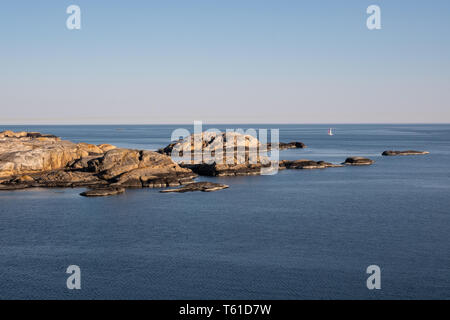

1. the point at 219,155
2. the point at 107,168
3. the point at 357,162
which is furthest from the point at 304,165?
the point at 107,168

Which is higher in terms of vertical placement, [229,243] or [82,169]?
[82,169]

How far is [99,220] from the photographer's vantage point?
52094 millimetres

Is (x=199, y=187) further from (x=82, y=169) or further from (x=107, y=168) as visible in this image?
(x=82, y=169)

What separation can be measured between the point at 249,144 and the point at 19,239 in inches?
3122

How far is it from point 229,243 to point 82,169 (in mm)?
48784

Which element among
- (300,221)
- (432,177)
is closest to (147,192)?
(300,221)

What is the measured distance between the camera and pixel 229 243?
42531 millimetres

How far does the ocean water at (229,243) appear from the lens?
3222 cm

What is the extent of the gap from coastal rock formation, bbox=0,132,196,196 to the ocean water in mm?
4892

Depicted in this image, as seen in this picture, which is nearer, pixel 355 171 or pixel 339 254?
pixel 339 254

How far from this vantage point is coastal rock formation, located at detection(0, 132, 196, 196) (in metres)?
75.5

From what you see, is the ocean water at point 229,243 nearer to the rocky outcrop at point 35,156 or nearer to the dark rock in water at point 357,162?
the rocky outcrop at point 35,156
